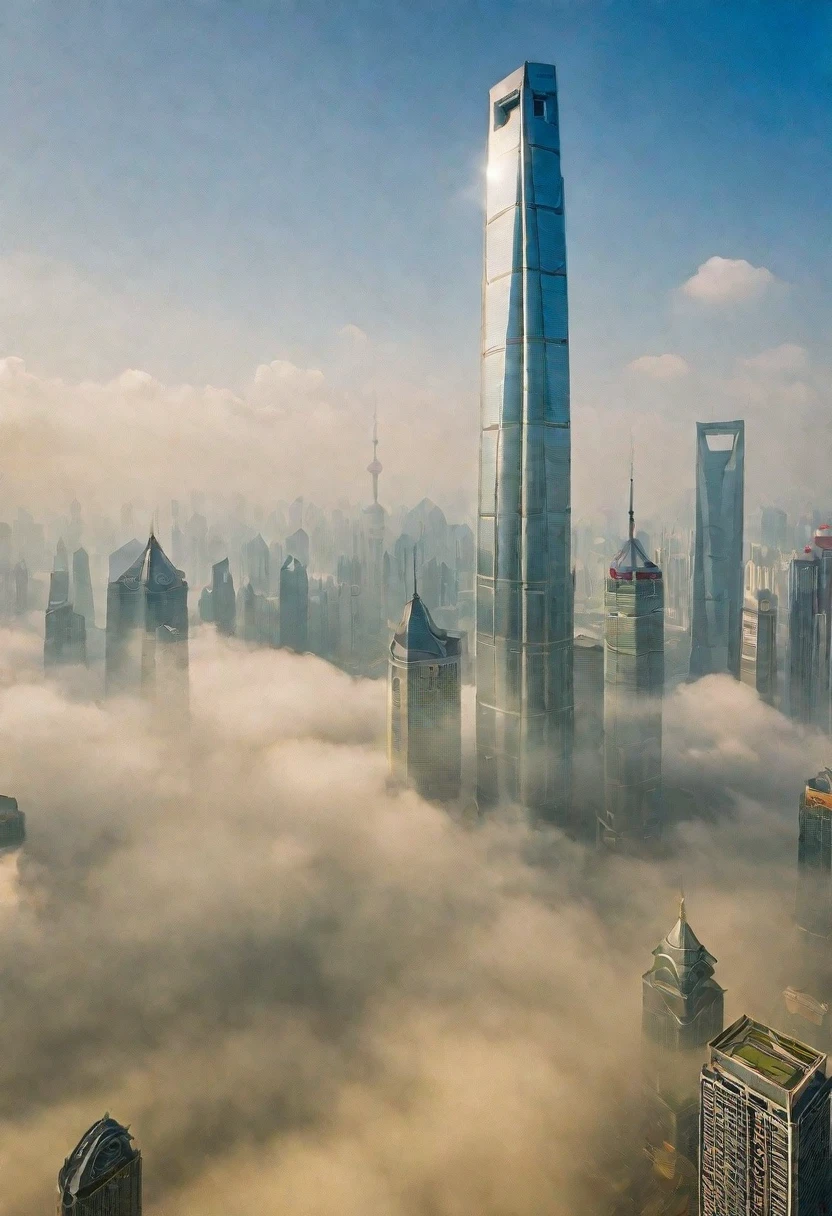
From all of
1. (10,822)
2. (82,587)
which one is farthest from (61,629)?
(10,822)

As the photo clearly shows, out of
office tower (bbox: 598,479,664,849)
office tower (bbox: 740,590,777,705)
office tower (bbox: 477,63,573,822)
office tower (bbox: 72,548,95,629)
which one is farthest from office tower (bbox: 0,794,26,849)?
office tower (bbox: 740,590,777,705)

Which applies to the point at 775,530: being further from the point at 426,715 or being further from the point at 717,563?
the point at 426,715

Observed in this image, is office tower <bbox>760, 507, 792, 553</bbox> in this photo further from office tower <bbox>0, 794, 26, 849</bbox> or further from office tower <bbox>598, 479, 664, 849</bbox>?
office tower <bbox>0, 794, 26, 849</bbox>

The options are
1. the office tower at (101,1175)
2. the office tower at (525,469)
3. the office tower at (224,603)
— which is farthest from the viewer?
the office tower at (224,603)

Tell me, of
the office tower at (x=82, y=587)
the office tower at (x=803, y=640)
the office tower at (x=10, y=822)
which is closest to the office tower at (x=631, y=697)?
the office tower at (x=803, y=640)

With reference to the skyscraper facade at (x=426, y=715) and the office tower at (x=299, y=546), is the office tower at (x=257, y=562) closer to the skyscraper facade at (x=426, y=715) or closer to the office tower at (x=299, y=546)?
the office tower at (x=299, y=546)

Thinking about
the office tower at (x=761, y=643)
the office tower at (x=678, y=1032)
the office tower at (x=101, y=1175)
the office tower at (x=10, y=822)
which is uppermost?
the office tower at (x=761, y=643)

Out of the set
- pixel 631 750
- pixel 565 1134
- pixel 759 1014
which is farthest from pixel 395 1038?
Result: pixel 631 750
